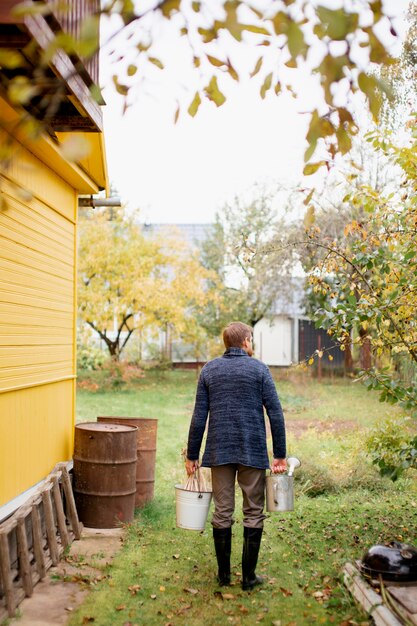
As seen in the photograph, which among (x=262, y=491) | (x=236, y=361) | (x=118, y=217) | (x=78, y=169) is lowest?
(x=262, y=491)

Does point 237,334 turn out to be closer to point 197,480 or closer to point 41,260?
point 197,480

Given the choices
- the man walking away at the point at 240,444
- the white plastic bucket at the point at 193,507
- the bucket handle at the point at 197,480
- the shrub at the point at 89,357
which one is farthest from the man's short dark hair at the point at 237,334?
the shrub at the point at 89,357

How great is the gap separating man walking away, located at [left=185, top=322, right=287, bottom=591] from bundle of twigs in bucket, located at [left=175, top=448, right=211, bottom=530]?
0.13 m

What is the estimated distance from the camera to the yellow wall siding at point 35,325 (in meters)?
5.54

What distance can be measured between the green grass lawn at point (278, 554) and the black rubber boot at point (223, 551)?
0.09m

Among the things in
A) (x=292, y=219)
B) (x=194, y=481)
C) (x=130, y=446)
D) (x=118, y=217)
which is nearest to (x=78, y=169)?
(x=130, y=446)

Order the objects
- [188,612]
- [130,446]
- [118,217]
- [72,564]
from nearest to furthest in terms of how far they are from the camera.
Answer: [188,612], [72,564], [130,446], [118,217]

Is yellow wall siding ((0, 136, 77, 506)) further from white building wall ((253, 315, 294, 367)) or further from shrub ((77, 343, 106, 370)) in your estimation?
white building wall ((253, 315, 294, 367))

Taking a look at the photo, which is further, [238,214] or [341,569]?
[238,214]

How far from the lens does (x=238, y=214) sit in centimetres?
2803

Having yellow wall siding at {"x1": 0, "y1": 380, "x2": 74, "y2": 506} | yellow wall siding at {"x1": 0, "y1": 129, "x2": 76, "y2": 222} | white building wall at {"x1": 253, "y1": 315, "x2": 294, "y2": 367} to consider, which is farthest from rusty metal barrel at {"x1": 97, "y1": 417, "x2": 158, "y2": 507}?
white building wall at {"x1": 253, "y1": 315, "x2": 294, "y2": 367}

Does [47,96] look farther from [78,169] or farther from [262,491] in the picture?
[262,491]

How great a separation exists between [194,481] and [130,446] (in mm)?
1496

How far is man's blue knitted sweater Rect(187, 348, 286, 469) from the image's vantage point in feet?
17.4
